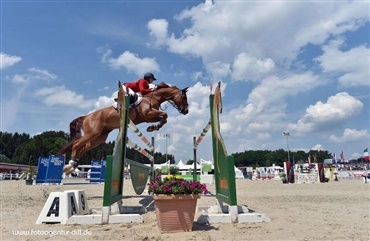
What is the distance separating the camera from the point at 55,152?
48906 millimetres

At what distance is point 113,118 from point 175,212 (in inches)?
144

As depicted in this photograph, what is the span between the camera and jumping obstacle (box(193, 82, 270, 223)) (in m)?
3.71

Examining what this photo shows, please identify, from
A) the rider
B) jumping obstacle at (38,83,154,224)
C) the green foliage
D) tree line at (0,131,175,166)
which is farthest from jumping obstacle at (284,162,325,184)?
tree line at (0,131,175,166)

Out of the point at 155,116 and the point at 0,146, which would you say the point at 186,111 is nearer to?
the point at 155,116

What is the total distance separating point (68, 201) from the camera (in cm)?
402

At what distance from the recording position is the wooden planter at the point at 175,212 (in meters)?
3.19

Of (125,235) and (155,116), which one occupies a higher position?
(155,116)

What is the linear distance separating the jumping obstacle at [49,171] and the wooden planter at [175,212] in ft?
38.8

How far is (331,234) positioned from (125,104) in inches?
125

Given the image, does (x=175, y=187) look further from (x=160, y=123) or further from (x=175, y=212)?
(x=160, y=123)

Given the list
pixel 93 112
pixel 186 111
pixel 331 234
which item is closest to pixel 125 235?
pixel 331 234

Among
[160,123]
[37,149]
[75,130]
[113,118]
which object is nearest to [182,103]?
[160,123]

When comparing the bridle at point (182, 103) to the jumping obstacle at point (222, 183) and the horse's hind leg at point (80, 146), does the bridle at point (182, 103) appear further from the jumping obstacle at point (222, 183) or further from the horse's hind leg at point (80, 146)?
the horse's hind leg at point (80, 146)

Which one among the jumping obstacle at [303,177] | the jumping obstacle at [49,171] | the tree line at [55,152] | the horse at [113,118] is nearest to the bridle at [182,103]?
the horse at [113,118]
